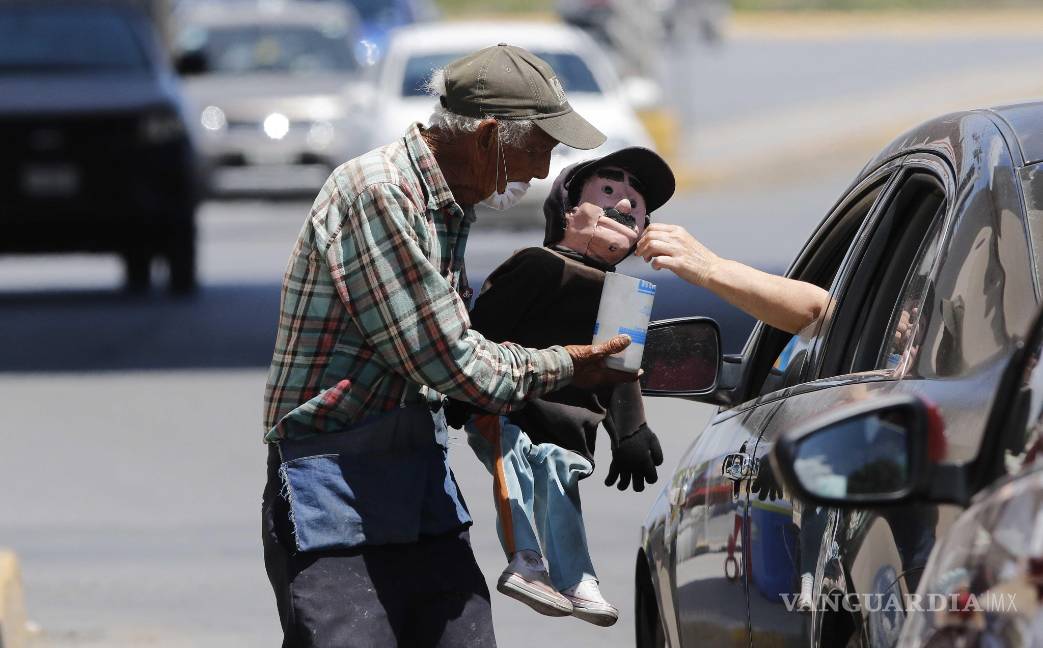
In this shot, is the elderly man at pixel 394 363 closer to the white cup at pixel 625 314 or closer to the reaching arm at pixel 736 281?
the white cup at pixel 625 314

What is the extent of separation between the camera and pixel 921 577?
Answer: 9.57 feet

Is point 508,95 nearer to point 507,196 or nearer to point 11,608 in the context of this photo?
point 507,196

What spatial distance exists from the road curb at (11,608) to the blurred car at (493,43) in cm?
1116

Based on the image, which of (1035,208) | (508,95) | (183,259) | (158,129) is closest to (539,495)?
(508,95)

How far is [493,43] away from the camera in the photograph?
19.0m

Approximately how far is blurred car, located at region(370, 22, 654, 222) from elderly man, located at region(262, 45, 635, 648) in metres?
13.4

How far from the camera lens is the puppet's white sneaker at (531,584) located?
4.05 meters

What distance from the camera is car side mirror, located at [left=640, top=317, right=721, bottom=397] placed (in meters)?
4.51

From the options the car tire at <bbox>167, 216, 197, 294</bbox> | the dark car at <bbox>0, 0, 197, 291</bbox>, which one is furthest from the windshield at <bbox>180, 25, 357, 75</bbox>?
the dark car at <bbox>0, 0, 197, 291</bbox>

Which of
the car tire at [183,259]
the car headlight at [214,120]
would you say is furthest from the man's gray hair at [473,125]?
the car headlight at [214,120]

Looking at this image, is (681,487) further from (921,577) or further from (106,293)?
(106,293)

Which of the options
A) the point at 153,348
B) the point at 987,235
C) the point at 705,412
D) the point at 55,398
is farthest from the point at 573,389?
the point at 153,348

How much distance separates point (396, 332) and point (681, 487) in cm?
99

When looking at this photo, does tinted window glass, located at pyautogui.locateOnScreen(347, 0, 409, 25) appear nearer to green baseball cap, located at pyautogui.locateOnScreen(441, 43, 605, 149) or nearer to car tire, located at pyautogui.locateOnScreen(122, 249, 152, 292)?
car tire, located at pyautogui.locateOnScreen(122, 249, 152, 292)
